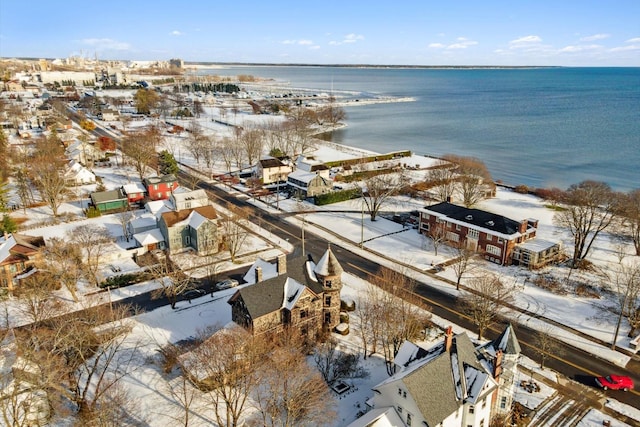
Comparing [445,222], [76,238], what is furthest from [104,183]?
[445,222]

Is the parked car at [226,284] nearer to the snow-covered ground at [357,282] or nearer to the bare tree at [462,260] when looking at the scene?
the snow-covered ground at [357,282]

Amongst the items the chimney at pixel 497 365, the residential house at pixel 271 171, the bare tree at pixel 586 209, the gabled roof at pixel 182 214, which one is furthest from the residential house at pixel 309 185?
the chimney at pixel 497 365

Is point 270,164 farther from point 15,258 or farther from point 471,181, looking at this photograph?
point 15,258

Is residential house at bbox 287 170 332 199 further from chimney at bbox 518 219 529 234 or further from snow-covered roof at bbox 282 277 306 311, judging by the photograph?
snow-covered roof at bbox 282 277 306 311

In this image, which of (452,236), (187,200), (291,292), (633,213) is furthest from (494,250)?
(187,200)

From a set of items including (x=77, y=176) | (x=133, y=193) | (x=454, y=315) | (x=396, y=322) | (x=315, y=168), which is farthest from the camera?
(x=315, y=168)
